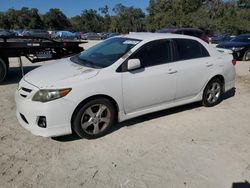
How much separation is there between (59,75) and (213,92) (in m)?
3.42

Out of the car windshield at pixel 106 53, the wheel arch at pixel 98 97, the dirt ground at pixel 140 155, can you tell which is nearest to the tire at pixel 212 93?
the dirt ground at pixel 140 155

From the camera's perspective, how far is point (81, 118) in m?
4.42

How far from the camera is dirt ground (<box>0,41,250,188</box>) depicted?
11.8ft

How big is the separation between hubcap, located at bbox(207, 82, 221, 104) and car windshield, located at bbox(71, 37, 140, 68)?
2.10 metres

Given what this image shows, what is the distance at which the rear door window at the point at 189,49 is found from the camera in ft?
18.3

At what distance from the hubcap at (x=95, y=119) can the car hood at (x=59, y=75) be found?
0.51m

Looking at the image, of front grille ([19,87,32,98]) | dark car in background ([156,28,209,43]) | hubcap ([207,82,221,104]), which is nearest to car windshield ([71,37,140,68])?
front grille ([19,87,32,98])

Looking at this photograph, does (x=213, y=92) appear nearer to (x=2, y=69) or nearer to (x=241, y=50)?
(x=2, y=69)

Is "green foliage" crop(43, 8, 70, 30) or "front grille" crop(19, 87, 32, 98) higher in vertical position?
"green foliage" crop(43, 8, 70, 30)

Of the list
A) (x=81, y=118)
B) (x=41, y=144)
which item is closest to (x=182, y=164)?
(x=81, y=118)

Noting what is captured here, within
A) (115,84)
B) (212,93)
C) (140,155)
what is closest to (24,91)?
(115,84)

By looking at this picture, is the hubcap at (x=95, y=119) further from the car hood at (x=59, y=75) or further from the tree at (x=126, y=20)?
the tree at (x=126, y=20)

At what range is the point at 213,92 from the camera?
20.7 feet

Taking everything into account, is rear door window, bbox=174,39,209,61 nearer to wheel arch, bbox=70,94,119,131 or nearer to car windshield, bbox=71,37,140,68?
car windshield, bbox=71,37,140,68
